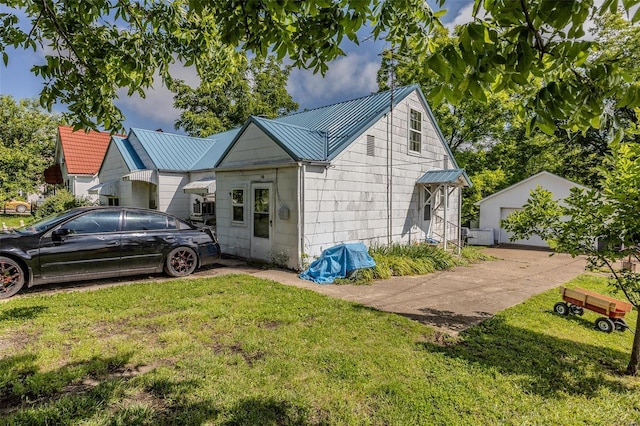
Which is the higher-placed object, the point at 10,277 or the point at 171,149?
the point at 171,149

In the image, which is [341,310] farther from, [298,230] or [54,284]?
[54,284]

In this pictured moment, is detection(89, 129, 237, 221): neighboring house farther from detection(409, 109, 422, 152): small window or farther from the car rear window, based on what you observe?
detection(409, 109, 422, 152): small window

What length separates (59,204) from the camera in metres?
17.5

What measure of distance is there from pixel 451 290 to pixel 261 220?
18.7 ft

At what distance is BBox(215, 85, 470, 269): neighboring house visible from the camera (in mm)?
9148

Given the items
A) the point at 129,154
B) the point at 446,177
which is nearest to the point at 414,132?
the point at 446,177

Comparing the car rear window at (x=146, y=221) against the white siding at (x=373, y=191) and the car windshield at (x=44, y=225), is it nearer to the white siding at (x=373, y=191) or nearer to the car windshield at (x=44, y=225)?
the car windshield at (x=44, y=225)

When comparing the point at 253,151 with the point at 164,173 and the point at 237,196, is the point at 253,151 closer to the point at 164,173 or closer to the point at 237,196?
the point at 237,196

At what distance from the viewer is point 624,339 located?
17.4 feet

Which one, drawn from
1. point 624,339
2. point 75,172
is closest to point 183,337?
point 624,339

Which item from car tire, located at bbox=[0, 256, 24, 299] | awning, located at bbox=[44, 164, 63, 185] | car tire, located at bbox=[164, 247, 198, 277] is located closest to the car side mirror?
car tire, located at bbox=[0, 256, 24, 299]

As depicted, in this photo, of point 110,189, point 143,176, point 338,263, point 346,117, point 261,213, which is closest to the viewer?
point 338,263

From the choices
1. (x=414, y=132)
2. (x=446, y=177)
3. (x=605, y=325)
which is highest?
(x=414, y=132)

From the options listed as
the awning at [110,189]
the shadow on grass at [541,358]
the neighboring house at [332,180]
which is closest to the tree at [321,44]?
the shadow on grass at [541,358]
